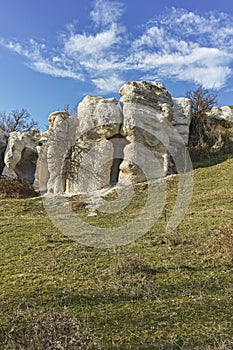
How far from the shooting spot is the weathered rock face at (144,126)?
78.3 ft

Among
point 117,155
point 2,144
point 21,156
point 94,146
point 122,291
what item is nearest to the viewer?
point 122,291

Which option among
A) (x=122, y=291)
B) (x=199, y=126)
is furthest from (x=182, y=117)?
(x=122, y=291)

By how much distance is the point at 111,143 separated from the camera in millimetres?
25000

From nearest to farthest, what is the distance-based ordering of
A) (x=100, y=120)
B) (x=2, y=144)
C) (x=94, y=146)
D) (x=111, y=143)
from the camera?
1. (x=94, y=146)
2. (x=111, y=143)
3. (x=100, y=120)
4. (x=2, y=144)

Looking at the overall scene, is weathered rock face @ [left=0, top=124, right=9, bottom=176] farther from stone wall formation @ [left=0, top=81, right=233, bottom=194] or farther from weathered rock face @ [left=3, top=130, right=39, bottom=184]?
stone wall formation @ [left=0, top=81, right=233, bottom=194]

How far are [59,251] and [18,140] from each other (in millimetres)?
21733

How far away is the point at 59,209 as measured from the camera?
19188 millimetres

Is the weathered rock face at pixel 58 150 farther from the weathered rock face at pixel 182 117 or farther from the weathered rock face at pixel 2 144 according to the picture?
the weathered rock face at pixel 182 117

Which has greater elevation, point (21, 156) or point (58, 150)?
point (21, 156)

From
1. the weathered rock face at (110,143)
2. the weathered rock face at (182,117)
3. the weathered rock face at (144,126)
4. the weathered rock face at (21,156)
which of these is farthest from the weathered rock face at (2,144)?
the weathered rock face at (182,117)

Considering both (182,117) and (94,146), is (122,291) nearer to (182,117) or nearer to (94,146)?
(94,146)

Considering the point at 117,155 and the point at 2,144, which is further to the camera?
the point at 2,144

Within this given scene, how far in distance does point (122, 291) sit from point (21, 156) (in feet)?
85.7

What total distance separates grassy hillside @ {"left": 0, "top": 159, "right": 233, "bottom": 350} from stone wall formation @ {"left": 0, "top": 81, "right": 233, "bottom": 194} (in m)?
10.9
